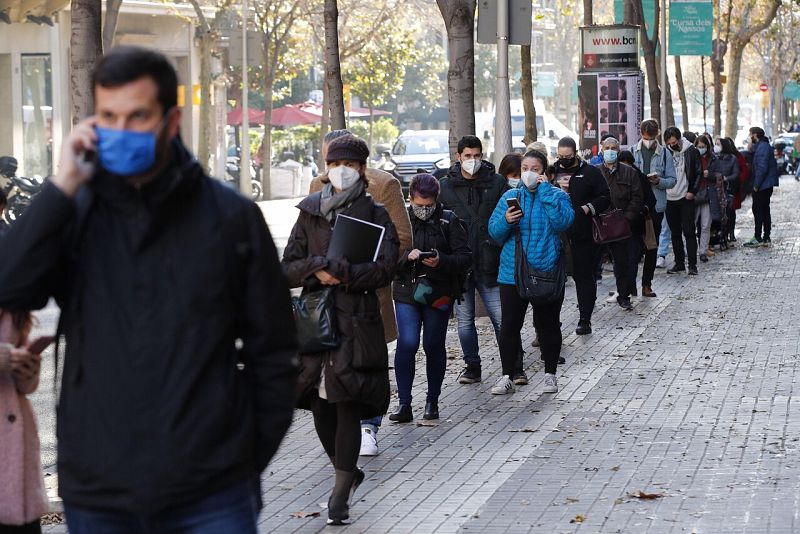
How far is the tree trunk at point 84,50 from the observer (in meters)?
8.87

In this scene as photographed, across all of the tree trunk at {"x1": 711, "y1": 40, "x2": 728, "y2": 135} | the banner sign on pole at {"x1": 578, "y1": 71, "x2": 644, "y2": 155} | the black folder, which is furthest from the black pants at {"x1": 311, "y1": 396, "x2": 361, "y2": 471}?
the tree trunk at {"x1": 711, "y1": 40, "x2": 728, "y2": 135}

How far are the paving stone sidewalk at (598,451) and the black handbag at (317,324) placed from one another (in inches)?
32.0

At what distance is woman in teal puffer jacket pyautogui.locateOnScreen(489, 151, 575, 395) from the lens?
33.2 ft

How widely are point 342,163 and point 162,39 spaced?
120 ft

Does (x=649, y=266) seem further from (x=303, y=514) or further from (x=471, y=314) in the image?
(x=303, y=514)

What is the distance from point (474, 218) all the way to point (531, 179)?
0.72 m

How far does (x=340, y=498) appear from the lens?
6.62 meters

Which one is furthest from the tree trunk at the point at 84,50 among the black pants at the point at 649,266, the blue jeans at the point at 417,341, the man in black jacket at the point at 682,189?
the man in black jacket at the point at 682,189

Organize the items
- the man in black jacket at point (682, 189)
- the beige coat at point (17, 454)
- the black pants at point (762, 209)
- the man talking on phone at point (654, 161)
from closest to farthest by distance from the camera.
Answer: the beige coat at point (17, 454)
the man talking on phone at point (654, 161)
the man in black jacket at point (682, 189)
the black pants at point (762, 209)

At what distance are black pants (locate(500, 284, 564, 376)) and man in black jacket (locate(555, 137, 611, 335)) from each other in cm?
289

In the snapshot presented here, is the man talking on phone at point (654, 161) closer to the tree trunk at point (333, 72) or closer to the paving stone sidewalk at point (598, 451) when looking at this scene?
the paving stone sidewalk at point (598, 451)

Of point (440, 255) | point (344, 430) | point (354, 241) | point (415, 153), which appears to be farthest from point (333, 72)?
point (415, 153)

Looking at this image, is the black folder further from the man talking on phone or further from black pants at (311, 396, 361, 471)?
the man talking on phone

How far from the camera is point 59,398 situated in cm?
331
